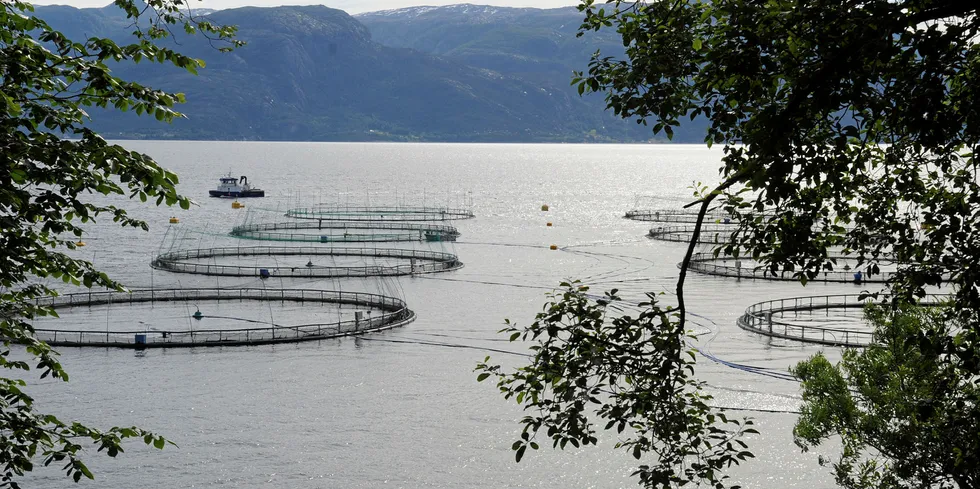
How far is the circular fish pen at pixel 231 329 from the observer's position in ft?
275

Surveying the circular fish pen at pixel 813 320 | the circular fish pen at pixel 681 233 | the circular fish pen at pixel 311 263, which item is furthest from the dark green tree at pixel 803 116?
the circular fish pen at pixel 681 233

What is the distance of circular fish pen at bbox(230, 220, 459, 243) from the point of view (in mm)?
166125

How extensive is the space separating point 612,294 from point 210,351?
7052cm

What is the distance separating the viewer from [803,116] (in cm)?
1377

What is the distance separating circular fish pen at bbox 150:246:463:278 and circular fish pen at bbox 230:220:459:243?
5950 millimetres

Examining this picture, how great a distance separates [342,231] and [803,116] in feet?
576

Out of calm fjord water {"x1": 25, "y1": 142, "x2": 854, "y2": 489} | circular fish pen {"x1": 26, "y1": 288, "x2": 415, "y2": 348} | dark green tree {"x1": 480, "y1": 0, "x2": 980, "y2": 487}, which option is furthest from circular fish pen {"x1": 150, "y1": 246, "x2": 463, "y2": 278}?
dark green tree {"x1": 480, "y1": 0, "x2": 980, "y2": 487}

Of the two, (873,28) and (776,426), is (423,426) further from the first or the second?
(873,28)

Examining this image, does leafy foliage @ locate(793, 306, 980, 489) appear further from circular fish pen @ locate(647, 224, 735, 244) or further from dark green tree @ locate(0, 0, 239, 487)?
circular fish pen @ locate(647, 224, 735, 244)

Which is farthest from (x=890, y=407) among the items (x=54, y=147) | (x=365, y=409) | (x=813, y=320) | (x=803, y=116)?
(x=813, y=320)

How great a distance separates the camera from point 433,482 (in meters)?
52.1

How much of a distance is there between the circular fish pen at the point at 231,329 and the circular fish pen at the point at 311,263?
1081cm

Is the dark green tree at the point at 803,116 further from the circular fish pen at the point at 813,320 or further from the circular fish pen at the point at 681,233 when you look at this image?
the circular fish pen at the point at 681,233

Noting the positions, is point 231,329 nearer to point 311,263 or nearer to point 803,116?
point 311,263
